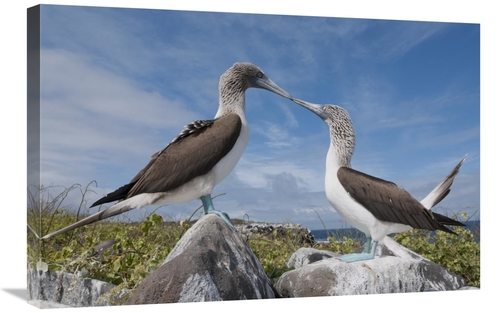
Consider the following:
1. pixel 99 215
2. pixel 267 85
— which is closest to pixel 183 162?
pixel 99 215

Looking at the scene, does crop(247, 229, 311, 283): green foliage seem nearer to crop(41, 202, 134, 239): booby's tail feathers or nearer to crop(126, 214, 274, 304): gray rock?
crop(126, 214, 274, 304): gray rock

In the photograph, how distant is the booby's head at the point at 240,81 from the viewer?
7.82 meters

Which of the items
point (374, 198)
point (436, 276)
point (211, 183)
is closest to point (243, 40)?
point (211, 183)

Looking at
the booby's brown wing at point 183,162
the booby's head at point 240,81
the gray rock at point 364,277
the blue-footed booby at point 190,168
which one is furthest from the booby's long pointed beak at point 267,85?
the gray rock at point 364,277

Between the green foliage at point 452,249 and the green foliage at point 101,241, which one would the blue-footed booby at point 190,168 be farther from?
the green foliage at point 452,249

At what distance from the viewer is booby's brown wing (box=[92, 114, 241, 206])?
24.1 ft

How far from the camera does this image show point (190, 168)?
7.35 meters

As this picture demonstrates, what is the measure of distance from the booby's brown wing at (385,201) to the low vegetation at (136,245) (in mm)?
1182

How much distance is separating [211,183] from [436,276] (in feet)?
9.95

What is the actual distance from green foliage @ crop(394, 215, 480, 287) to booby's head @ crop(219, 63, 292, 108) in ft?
9.61

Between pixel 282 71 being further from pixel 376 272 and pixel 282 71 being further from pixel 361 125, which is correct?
pixel 376 272

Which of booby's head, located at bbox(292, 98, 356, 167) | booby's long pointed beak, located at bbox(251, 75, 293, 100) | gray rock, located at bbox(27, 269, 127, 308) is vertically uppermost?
booby's long pointed beak, located at bbox(251, 75, 293, 100)

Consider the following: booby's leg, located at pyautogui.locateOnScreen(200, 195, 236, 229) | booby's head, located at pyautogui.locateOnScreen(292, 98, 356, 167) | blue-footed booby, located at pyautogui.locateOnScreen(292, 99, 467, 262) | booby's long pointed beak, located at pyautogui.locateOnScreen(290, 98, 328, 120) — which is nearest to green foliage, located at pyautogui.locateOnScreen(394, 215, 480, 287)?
blue-footed booby, located at pyautogui.locateOnScreen(292, 99, 467, 262)

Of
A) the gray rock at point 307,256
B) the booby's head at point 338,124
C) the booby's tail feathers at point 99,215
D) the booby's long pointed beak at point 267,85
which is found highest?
the booby's long pointed beak at point 267,85
